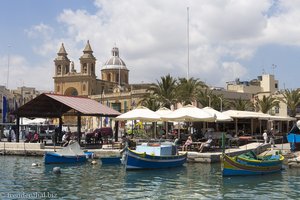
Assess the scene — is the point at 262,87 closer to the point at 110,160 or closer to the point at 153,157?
the point at 110,160

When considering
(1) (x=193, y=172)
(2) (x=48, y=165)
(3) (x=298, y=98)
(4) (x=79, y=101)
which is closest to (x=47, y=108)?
(4) (x=79, y=101)

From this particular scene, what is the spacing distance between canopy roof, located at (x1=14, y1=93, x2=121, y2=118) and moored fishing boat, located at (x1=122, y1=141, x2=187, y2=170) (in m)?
10.1

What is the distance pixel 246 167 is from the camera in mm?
23312

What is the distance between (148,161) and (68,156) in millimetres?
6501

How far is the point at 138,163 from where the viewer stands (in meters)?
25.1

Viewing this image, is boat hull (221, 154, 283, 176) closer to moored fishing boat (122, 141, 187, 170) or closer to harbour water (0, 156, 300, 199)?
harbour water (0, 156, 300, 199)

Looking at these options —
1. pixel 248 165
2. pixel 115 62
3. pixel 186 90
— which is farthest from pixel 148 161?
pixel 115 62

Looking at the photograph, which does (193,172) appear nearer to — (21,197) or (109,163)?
(109,163)

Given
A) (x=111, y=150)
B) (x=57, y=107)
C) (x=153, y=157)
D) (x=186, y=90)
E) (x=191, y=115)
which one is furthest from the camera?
(x=186, y=90)

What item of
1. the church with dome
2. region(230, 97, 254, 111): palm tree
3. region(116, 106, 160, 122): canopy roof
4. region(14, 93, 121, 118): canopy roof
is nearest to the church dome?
the church with dome

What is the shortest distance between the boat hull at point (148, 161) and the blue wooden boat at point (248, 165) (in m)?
4.49

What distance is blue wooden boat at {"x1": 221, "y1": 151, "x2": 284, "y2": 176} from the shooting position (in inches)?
893

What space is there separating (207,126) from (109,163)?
907 inches

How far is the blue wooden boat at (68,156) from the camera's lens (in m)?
28.6
